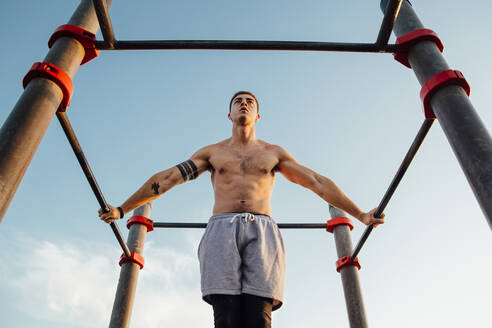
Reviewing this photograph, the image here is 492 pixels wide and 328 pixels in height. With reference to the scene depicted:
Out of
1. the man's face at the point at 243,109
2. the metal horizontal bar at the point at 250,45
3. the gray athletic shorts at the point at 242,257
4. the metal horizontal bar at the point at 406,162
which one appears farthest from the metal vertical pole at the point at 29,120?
the metal horizontal bar at the point at 406,162

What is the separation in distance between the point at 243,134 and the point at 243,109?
228 millimetres

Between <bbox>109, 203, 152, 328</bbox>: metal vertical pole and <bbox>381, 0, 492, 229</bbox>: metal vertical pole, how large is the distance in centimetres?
331

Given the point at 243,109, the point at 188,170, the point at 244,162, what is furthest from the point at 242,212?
the point at 243,109

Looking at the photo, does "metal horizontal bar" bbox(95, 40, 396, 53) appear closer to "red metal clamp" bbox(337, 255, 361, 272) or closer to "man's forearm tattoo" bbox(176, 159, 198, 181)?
"man's forearm tattoo" bbox(176, 159, 198, 181)

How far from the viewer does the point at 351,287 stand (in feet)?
11.9

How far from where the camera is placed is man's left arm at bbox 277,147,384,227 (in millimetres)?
2502

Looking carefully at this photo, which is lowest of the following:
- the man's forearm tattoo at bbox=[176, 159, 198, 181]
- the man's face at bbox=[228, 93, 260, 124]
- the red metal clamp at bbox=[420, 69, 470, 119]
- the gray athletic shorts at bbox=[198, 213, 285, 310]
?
the gray athletic shorts at bbox=[198, 213, 285, 310]

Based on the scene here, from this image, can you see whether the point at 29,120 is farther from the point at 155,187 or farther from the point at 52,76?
the point at 155,187

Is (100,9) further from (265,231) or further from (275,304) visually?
(275,304)

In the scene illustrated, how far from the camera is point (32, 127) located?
1564mm

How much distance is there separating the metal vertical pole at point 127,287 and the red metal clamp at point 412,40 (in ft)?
10.8

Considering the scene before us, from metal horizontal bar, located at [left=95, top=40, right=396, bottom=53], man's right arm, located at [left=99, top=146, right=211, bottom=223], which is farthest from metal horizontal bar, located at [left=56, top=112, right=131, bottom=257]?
metal horizontal bar, located at [left=95, top=40, right=396, bottom=53]

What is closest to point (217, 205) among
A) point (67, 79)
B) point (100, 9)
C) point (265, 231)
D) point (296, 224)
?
point (265, 231)

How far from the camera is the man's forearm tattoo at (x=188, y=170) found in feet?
9.20
